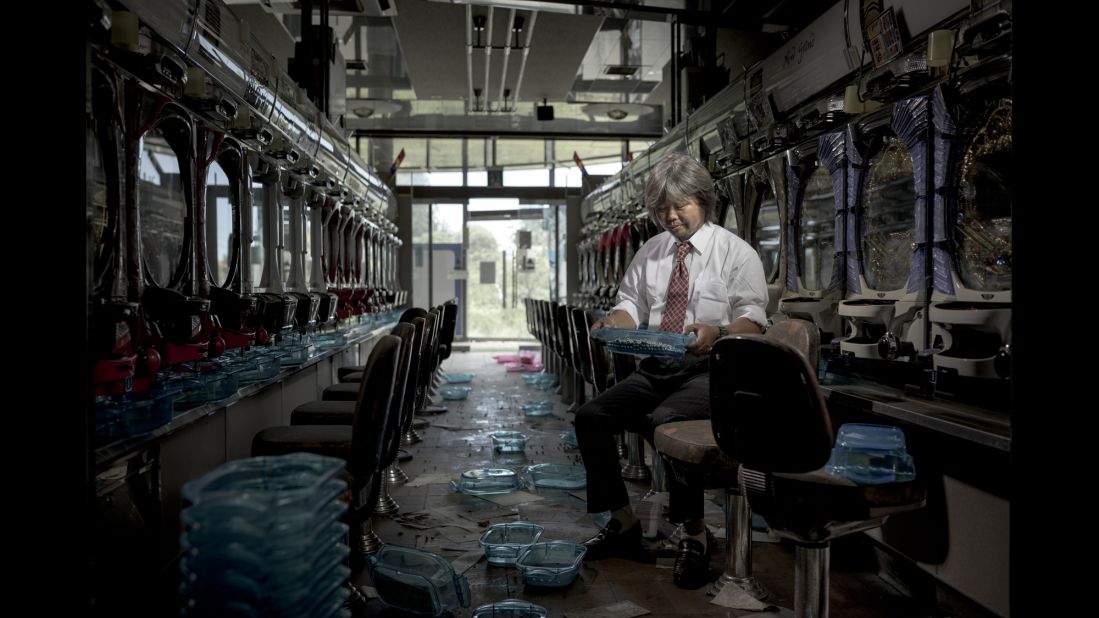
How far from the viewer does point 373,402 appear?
2.12m

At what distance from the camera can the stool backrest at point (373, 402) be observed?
6.89 ft

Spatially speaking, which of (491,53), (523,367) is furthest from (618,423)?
(523,367)

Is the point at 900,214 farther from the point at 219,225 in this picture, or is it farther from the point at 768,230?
the point at 219,225

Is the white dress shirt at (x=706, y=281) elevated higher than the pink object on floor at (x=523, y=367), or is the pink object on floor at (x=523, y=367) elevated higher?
the white dress shirt at (x=706, y=281)

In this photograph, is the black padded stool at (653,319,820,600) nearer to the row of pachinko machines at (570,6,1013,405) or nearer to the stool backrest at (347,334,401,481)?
the row of pachinko machines at (570,6,1013,405)

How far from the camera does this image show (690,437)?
2.40m

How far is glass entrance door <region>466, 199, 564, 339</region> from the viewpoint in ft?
43.3

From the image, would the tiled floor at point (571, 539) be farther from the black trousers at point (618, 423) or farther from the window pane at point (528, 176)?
the window pane at point (528, 176)

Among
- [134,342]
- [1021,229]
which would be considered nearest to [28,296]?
[134,342]

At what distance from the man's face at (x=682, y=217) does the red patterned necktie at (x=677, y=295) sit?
0.16 feet

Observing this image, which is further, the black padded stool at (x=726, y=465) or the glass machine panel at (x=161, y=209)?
the glass machine panel at (x=161, y=209)

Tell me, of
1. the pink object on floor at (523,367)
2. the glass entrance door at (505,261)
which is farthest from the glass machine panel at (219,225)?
the glass entrance door at (505,261)

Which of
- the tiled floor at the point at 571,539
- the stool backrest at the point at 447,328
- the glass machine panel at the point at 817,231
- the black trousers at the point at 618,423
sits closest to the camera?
the tiled floor at the point at 571,539

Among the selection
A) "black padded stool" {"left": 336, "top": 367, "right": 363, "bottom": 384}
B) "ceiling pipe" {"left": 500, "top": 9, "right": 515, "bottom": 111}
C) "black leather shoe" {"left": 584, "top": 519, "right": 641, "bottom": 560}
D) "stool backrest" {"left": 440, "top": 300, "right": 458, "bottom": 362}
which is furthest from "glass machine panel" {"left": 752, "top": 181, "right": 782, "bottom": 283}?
"stool backrest" {"left": 440, "top": 300, "right": 458, "bottom": 362}
